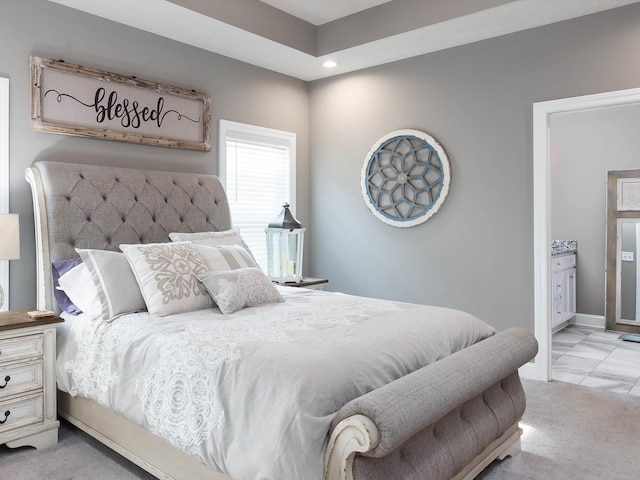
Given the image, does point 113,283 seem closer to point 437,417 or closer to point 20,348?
point 20,348

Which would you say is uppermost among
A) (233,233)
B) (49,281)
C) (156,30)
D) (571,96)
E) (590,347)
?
(156,30)

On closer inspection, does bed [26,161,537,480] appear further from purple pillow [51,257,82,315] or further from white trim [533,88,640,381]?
white trim [533,88,640,381]

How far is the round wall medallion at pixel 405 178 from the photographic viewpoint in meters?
4.07

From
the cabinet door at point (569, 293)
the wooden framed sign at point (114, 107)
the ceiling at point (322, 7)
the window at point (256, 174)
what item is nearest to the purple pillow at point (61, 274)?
the wooden framed sign at point (114, 107)

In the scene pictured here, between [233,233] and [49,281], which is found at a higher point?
[233,233]

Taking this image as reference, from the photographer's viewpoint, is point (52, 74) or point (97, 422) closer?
point (97, 422)

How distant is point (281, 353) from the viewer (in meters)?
1.81

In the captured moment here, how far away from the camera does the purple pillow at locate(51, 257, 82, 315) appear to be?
9.25ft

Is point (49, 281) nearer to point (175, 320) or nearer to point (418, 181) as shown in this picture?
point (175, 320)

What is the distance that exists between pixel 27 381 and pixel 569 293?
510cm

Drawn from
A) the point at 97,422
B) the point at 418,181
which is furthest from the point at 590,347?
the point at 97,422

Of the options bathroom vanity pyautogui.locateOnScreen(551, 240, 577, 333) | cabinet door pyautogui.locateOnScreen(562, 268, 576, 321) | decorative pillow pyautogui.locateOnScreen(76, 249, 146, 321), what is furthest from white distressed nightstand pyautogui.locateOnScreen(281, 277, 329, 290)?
cabinet door pyautogui.locateOnScreen(562, 268, 576, 321)

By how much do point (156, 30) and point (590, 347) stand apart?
4.57m

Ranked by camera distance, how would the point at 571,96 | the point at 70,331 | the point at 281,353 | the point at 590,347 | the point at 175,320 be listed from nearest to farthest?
the point at 281,353 → the point at 175,320 → the point at 70,331 → the point at 571,96 → the point at 590,347
